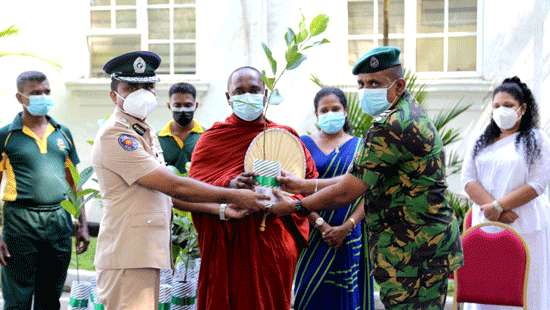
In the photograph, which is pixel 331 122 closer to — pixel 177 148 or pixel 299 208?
pixel 299 208

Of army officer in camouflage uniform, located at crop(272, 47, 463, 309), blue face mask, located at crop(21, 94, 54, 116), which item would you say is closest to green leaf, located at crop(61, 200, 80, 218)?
blue face mask, located at crop(21, 94, 54, 116)

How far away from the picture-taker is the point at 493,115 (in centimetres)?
661

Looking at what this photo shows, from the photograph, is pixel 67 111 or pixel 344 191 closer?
pixel 344 191

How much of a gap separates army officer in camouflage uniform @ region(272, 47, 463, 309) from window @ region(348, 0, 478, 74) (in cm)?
584

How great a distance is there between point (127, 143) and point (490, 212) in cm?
293

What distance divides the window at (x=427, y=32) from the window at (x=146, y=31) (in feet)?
6.74

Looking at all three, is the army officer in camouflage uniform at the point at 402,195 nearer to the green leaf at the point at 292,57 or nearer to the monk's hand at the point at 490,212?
the green leaf at the point at 292,57

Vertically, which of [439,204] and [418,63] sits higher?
[418,63]

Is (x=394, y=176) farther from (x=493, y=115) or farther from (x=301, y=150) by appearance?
(x=493, y=115)

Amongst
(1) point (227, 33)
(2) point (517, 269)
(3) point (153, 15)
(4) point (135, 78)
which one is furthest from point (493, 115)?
(3) point (153, 15)

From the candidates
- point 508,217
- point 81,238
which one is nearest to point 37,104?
point 81,238

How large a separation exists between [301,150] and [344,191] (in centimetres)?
80

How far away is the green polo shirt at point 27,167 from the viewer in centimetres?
622

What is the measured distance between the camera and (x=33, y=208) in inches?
246
